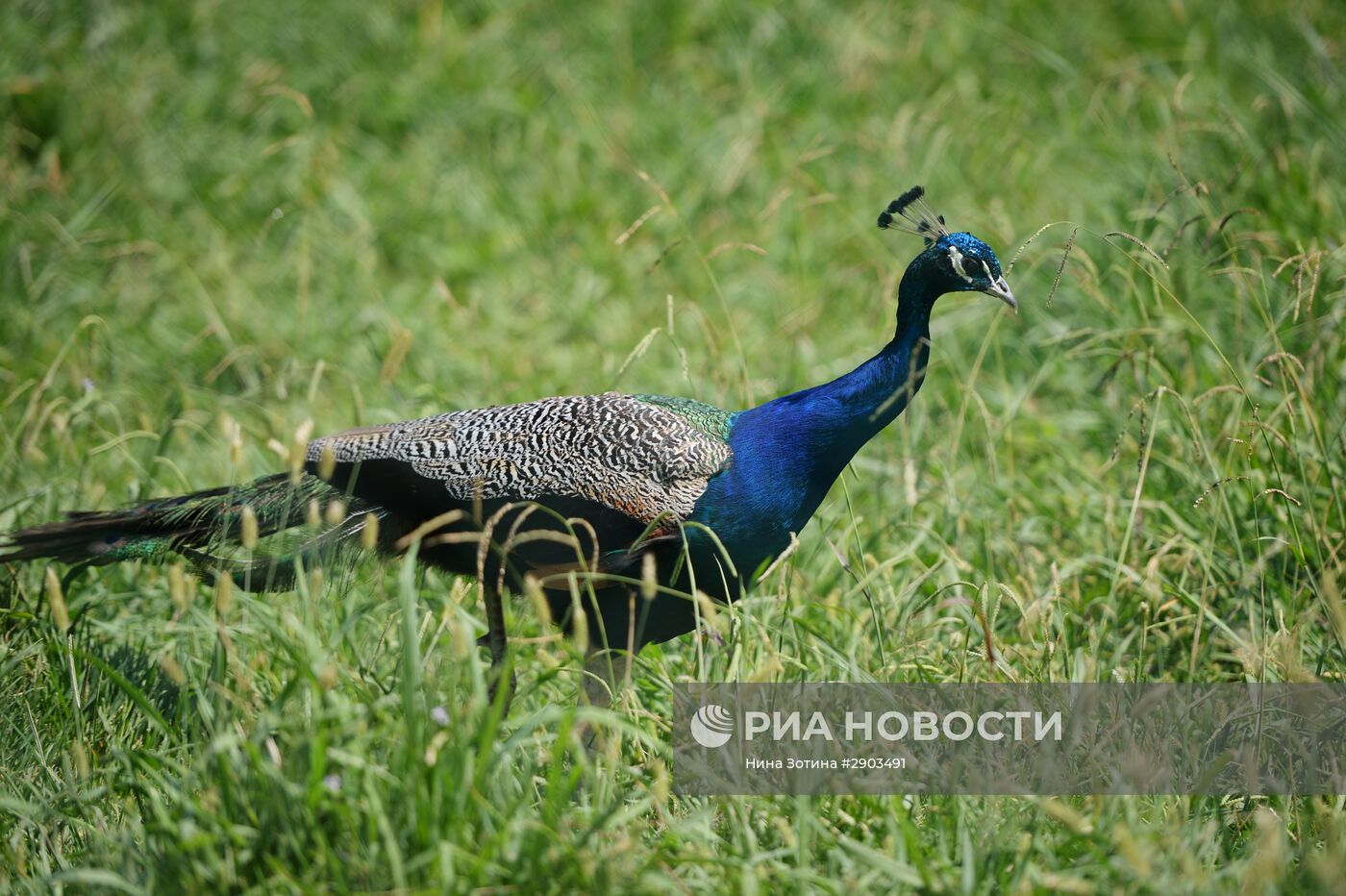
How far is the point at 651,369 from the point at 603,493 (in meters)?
2.00

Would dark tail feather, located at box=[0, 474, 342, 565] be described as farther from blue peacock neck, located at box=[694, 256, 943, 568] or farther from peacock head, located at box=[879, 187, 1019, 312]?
peacock head, located at box=[879, 187, 1019, 312]

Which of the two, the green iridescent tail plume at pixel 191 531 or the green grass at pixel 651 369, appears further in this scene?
the green iridescent tail plume at pixel 191 531

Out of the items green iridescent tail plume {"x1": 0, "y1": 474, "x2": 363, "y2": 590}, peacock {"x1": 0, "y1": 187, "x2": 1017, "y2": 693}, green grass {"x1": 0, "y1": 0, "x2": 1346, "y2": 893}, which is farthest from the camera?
green iridescent tail plume {"x1": 0, "y1": 474, "x2": 363, "y2": 590}

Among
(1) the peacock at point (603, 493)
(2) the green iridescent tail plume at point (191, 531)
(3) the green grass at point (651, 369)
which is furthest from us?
(2) the green iridescent tail plume at point (191, 531)

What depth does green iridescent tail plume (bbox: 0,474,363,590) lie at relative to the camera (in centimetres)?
315

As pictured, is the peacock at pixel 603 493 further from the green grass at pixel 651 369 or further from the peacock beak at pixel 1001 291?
the green grass at pixel 651 369

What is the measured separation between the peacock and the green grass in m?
0.16

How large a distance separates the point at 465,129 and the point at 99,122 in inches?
73.6

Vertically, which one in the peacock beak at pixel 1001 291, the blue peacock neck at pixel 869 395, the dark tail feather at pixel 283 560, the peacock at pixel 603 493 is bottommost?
the dark tail feather at pixel 283 560

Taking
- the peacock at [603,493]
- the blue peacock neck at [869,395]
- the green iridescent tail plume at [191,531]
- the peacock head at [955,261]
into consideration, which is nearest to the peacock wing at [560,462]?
the peacock at [603,493]

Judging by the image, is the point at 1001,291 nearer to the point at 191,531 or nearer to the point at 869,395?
the point at 869,395

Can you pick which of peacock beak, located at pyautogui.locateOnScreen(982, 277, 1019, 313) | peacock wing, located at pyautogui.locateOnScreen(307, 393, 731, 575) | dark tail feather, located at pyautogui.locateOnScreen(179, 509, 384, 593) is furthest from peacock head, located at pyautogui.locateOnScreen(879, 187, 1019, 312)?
dark tail feather, located at pyautogui.locateOnScreen(179, 509, 384, 593)

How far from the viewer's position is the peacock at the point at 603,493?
120 inches

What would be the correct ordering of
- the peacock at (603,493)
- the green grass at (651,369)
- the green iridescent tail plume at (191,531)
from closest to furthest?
the green grass at (651,369) < the peacock at (603,493) < the green iridescent tail plume at (191,531)
